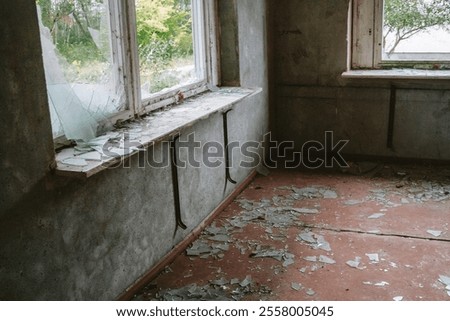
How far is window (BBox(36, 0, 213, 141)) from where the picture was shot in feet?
8.22

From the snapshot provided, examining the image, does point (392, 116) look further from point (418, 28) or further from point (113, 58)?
point (113, 58)

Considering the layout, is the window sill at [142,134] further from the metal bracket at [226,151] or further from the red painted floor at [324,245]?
the red painted floor at [324,245]

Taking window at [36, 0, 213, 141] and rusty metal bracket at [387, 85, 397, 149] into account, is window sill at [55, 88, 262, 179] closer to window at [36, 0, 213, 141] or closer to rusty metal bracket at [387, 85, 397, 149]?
window at [36, 0, 213, 141]

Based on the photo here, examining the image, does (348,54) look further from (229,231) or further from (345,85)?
(229,231)

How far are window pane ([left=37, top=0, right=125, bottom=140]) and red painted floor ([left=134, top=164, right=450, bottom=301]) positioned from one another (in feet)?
3.59

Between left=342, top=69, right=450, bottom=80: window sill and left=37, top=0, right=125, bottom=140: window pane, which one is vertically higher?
left=37, top=0, right=125, bottom=140: window pane

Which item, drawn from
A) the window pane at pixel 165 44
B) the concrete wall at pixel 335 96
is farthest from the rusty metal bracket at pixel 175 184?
the concrete wall at pixel 335 96

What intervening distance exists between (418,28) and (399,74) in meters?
0.52

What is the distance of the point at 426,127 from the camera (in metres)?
5.02

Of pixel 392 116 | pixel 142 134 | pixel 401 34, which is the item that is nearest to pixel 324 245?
pixel 142 134

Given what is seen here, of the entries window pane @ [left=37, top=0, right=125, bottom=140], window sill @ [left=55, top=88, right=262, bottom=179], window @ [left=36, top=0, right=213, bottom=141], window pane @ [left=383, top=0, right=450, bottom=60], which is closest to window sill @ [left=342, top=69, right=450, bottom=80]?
window pane @ [left=383, top=0, right=450, bottom=60]

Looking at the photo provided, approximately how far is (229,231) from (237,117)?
3.63ft
